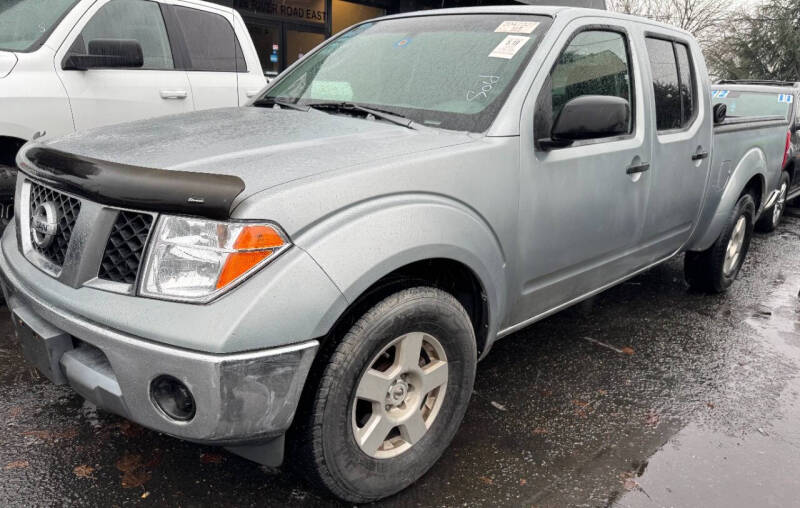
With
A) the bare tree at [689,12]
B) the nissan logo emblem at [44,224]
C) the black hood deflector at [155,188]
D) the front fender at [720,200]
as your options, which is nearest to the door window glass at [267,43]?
the front fender at [720,200]

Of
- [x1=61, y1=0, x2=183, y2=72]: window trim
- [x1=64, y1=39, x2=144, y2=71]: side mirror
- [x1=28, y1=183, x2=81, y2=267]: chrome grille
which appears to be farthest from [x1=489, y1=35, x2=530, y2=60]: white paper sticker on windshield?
[x1=61, y1=0, x2=183, y2=72]: window trim

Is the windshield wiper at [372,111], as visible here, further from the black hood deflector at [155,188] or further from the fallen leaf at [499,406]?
the fallen leaf at [499,406]

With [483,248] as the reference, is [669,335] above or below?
below

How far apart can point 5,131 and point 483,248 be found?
9.89ft

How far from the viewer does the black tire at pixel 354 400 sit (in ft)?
6.28

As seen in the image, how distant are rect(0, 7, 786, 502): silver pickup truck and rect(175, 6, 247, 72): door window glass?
6.26 feet

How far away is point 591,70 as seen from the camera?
302 centimetres

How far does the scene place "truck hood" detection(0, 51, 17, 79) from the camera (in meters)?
3.72

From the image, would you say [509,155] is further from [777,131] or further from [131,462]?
[777,131]

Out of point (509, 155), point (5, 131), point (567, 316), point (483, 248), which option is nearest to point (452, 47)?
point (509, 155)

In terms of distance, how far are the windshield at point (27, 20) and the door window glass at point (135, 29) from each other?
18 centimetres

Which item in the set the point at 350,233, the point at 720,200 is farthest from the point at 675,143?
the point at 350,233

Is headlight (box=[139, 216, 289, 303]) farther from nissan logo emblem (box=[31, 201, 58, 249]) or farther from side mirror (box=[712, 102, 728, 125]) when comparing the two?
side mirror (box=[712, 102, 728, 125])

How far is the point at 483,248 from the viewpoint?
234cm
